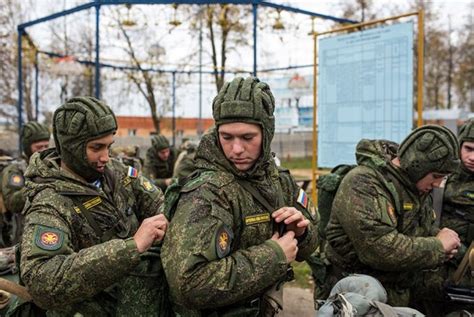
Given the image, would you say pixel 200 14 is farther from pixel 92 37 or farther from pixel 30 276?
pixel 30 276

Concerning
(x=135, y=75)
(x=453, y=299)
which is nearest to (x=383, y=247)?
(x=453, y=299)

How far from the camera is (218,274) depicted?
2.14 m

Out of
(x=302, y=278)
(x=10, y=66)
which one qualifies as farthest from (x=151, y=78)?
(x=302, y=278)

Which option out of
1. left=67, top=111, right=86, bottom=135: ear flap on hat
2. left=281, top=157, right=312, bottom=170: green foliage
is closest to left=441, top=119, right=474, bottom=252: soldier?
left=67, top=111, right=86, bottom=135: ear flap on hat

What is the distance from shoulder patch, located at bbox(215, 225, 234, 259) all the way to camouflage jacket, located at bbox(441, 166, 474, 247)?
2.27m

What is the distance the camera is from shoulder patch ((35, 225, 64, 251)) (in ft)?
7.79

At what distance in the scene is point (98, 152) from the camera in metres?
2.77

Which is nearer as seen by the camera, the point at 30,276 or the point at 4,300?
the point at 30,276

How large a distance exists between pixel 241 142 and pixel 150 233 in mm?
565

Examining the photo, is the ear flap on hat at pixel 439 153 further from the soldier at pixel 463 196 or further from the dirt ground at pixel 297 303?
the dirt ground at pixel 297 303

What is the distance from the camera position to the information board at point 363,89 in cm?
625

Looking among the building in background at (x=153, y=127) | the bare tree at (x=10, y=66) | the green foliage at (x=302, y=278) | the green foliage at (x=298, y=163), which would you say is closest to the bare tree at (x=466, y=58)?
the green foliage at (x=298, y=163)

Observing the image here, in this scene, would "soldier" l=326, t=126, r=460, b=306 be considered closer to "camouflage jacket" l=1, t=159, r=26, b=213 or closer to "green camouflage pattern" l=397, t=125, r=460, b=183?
"green camouflage pattern" l=397, t=125, r=460, b=183

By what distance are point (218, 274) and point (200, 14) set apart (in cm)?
1427
